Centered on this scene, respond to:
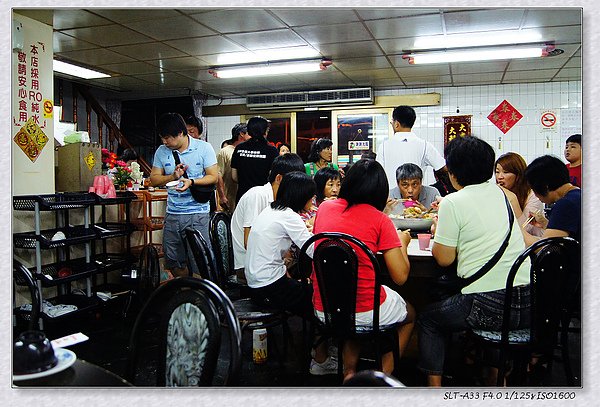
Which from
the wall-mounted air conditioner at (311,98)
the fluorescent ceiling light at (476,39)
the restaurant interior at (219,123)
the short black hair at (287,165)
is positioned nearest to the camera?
the restaurant interior at (219,123)

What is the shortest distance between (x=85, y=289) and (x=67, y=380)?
2841 millimetres

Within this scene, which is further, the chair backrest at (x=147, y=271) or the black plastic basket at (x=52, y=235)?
the chair backrest at (x=147, y=271)

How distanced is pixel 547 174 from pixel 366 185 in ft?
3.08

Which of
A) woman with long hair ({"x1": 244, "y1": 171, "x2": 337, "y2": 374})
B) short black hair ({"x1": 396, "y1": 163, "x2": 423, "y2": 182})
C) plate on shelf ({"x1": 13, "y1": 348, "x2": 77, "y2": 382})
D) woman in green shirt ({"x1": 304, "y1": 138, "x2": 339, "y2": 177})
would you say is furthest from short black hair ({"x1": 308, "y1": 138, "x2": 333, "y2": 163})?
plate on shelf ({"x1": 13, "y1": 348, "x2": 77, "y2": 382})

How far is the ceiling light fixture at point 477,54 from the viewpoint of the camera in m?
4.84

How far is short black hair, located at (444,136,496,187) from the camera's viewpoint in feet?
6.82

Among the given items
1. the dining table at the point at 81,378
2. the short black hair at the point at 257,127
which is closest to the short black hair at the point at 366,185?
the dining table at the point at 81,378

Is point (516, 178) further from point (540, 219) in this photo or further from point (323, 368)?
point (323, 368)

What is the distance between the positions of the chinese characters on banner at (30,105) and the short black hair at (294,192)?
1.91m

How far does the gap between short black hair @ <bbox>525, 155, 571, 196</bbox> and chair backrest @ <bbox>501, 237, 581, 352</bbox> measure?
44cm

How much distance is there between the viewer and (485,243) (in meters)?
2.05

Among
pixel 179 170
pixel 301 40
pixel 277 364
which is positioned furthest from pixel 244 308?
pixel 301 40

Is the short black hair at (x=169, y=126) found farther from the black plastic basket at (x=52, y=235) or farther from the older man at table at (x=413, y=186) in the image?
the older man at table at (x=413, y=186)

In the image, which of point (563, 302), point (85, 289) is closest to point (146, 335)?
point (85, 289)
